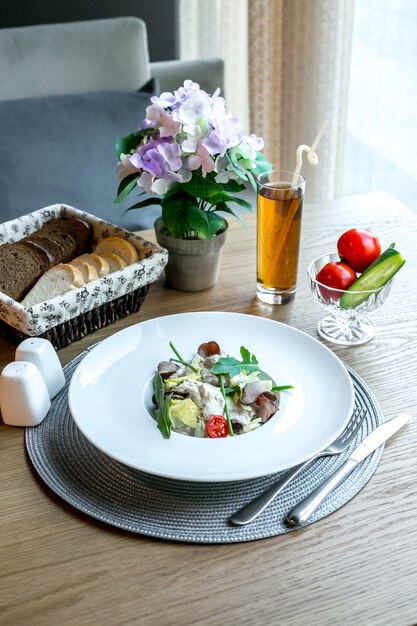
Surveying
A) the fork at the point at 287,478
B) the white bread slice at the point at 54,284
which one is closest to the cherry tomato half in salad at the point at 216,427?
Result: the fork at the point at 287,478

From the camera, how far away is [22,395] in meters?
1.08

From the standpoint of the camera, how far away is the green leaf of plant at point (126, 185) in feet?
4.42

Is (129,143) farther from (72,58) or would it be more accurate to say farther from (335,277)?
(72,58)

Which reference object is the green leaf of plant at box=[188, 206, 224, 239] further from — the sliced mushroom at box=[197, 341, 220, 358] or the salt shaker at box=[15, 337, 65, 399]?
the salt shaker at box=[15, 337, 65, 399]

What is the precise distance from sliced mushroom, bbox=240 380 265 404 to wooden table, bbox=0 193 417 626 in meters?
0.19

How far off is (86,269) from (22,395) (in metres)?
0.36

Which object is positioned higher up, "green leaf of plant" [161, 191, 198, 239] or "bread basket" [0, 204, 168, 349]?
"green leaf of plant" [161, 191, 198, 239]

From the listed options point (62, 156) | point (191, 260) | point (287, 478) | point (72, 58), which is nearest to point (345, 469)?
point (287, 478)

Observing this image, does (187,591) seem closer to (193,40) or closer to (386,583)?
(386,583)

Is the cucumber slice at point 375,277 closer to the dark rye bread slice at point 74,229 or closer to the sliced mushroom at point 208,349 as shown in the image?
the sliced mushroom at point 208,349

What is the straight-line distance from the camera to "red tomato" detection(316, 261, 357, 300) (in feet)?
4.21

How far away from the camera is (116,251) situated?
1.43 meters

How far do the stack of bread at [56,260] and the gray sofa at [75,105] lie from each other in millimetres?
623

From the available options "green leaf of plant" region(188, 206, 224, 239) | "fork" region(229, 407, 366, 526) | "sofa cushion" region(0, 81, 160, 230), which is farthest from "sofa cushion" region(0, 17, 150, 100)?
"fork" region(229, 407, 366, 526)
